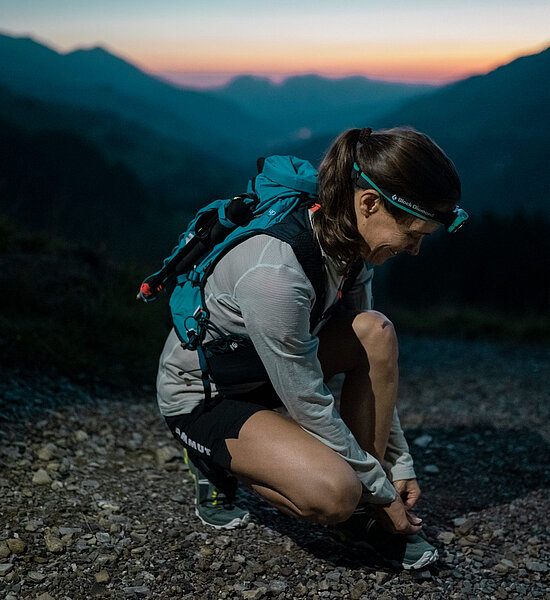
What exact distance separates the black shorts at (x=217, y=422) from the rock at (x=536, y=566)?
1.36 metres

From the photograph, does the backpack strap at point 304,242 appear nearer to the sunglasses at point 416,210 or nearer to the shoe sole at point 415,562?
the sunglasses at point 416,210

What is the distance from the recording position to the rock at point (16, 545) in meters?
2.51

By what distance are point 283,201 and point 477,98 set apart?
523 feet

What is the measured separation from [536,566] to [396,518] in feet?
2.58

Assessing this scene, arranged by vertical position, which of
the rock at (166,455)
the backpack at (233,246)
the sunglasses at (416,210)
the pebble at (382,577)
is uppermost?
the sunglasses at (416,210)

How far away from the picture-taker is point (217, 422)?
2541mm

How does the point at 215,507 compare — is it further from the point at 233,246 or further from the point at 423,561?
the point at 233,246

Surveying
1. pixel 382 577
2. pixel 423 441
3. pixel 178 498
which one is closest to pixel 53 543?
pixel 178 498

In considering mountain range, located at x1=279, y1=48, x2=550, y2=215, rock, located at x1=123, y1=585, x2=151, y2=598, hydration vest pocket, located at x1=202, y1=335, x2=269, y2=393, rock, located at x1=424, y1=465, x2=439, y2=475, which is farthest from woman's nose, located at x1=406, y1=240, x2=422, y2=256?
mountain range, located at x1=279, y1=48, x2=550, y2=215

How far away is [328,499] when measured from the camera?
7.32 ft

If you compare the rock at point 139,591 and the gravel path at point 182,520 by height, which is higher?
the rock at point 139,591

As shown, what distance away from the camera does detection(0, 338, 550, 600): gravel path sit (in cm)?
243

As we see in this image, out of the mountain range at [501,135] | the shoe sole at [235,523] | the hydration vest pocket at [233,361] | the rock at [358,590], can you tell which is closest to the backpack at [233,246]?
the hydration vest pocket at [233,361]

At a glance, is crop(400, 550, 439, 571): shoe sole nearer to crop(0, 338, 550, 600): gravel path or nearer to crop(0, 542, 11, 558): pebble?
crop(0, 338, 550, 600): gravel path
